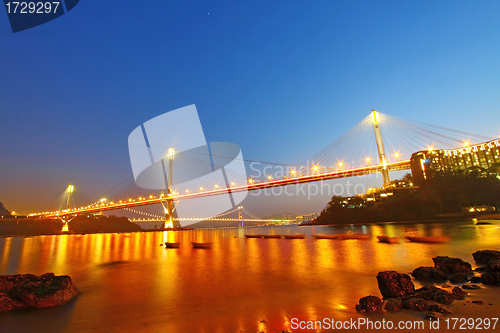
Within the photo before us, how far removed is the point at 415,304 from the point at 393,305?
34 cm

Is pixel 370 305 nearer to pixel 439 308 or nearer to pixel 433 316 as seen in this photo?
pixel 433 316

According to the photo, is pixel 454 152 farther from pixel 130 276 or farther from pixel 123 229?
pixel 123 229

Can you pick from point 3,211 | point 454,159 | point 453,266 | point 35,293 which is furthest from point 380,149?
point 3,211

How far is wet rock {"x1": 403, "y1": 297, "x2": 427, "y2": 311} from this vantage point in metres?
4.35

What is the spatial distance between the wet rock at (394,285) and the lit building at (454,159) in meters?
62.1

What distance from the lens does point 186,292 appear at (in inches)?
283

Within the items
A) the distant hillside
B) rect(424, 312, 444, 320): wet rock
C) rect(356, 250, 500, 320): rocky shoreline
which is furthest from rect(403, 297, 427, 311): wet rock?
the distant hillside

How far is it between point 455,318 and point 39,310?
25.5ft

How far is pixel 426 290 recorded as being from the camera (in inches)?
195

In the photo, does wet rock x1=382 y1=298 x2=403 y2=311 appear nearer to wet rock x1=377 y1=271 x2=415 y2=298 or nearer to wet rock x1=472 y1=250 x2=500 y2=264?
wet rock x1=377 y1=271 x2=415 y2=298

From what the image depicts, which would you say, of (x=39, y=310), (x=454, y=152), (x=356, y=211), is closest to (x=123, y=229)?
(x=356, y=211)

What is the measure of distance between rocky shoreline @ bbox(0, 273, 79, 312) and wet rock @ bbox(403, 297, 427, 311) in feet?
23.7

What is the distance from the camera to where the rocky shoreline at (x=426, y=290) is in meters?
4.45

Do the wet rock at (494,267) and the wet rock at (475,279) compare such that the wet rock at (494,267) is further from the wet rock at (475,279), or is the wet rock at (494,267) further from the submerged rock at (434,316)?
the submerged rock at (434,316)
